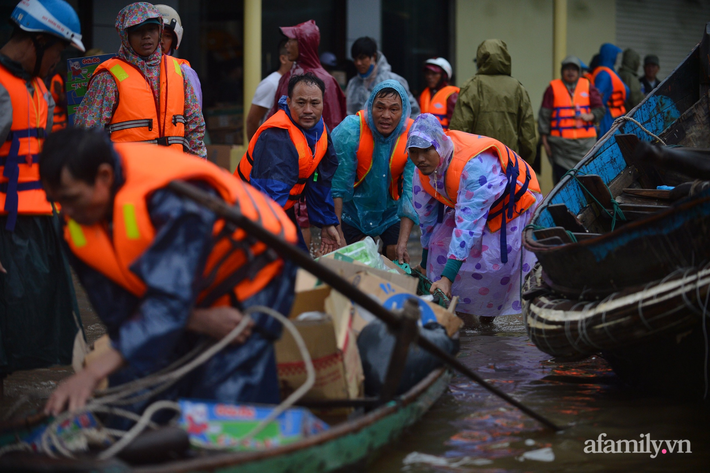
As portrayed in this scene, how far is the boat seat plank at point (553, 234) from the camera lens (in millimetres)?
4168

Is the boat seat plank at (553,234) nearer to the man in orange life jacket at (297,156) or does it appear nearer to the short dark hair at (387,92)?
the man in orange life jacket at (297,156)

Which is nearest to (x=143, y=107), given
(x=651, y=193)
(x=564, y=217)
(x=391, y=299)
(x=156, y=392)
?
(x=391, y=299)

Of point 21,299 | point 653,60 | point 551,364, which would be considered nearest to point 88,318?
point 21,299

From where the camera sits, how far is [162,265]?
2.35 m

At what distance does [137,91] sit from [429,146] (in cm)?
175

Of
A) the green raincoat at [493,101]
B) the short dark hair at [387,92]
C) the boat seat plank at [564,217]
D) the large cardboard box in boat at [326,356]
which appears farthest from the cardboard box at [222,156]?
the large cardboard box in boat at [326,356]

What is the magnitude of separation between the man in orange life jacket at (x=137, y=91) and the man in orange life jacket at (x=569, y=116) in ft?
20.1

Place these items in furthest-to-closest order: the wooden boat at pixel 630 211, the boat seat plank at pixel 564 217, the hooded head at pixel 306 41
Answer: the hooded head at pixel 306 41, the boat seat plank at pixel 564 217, the wooden boat at pixel 630 211

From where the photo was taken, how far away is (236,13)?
9953 millimetres

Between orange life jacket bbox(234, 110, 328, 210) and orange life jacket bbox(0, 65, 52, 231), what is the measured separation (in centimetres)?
135

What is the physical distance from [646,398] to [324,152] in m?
2.45

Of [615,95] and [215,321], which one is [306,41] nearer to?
[215,321]

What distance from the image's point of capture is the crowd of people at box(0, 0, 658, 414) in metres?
2.40

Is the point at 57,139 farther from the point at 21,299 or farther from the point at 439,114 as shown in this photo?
the point at 439,114
